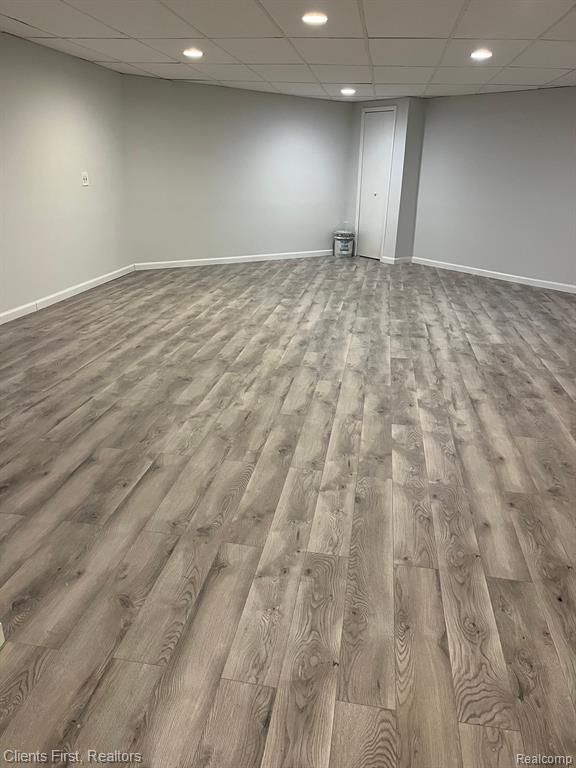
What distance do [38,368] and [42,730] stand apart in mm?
2853

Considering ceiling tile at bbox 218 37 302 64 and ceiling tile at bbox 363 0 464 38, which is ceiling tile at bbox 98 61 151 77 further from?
ceiling tile at bbox 363 0 464 38

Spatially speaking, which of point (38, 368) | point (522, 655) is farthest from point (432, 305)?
point (522, 655)

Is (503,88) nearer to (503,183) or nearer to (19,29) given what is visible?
(503,183)

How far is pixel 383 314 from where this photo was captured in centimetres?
557

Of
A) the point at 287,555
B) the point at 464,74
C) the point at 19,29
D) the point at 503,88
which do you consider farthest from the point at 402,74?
the point at 287,555

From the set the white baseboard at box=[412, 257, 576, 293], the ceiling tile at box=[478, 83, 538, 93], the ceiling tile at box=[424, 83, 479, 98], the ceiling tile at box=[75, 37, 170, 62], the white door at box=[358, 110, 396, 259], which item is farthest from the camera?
the white door at box=[358, 110, 396, 259]

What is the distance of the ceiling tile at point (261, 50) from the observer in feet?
14.4

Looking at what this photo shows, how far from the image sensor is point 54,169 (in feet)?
17.3

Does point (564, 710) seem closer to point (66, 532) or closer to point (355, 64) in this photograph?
point (66, 532)

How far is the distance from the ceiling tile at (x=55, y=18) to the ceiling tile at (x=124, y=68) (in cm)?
144

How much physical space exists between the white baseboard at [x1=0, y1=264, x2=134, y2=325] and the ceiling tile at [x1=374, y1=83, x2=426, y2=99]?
3.86 m

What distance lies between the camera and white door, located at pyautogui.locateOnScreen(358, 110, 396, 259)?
8.07 meters

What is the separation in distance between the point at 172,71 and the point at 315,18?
9.70 ft

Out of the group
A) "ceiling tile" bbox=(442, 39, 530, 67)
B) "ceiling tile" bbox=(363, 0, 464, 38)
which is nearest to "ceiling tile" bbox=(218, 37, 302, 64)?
"ceiling tile" bbox=(363, 0, 464, 38)
